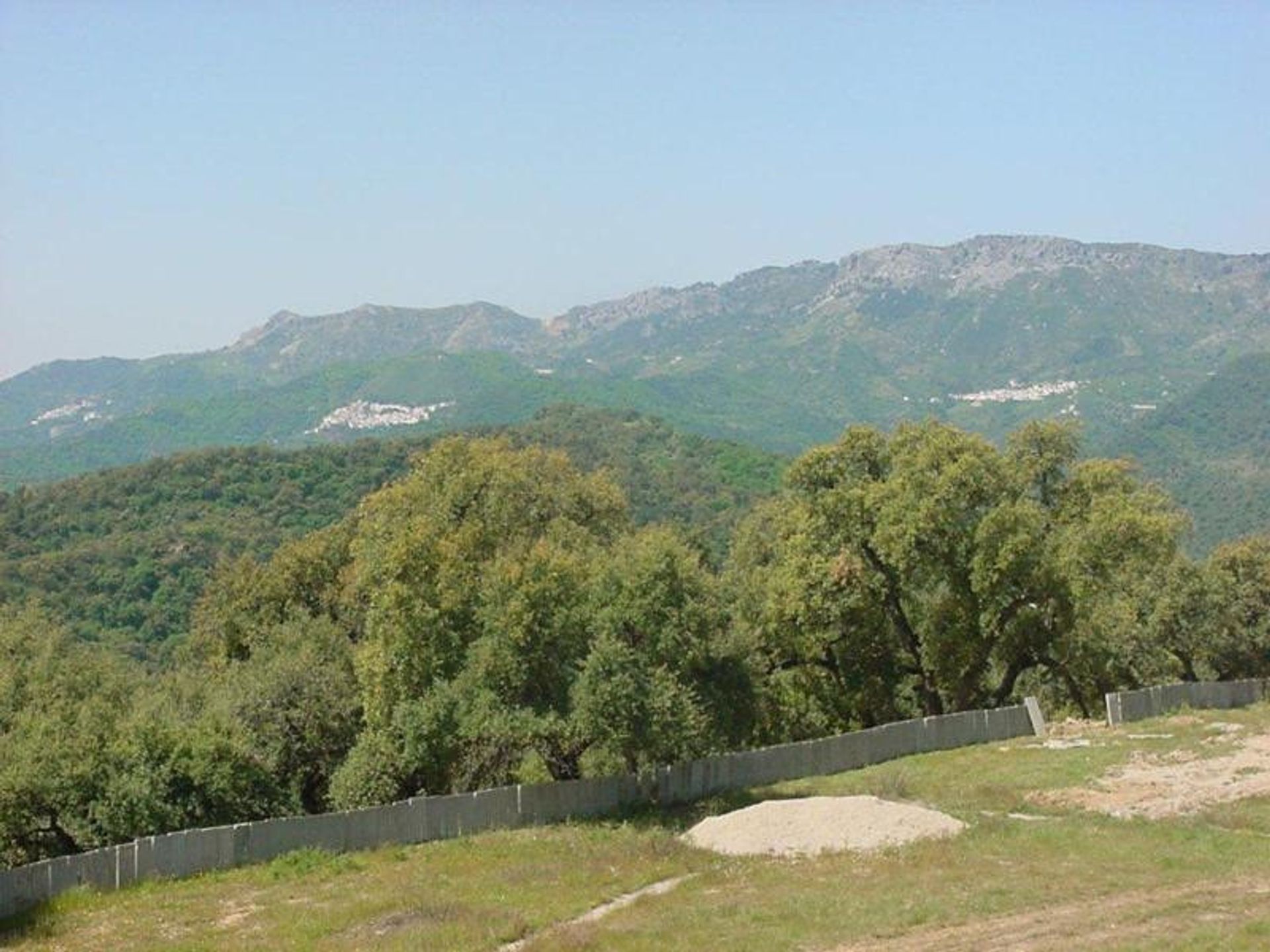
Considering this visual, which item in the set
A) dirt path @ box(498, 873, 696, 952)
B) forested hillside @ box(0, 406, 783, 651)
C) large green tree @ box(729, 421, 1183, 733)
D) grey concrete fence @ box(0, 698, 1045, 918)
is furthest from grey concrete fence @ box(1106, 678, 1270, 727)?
forested hillside @ box(0, 406, 783, 651)

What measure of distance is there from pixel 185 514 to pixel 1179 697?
109 m

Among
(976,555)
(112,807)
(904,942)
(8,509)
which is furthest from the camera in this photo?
(8,509)

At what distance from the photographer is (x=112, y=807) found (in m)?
34.1

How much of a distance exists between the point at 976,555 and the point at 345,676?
71.0ft

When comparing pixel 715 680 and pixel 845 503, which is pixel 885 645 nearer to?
pixel 845 503

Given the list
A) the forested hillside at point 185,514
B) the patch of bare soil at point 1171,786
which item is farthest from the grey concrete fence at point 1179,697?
the forested hillside at point 185,514

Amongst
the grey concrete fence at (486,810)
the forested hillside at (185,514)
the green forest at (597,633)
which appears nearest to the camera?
the grey concrete fence at (486,810)

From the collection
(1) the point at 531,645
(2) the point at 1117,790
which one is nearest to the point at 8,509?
(1) the point at 531,645

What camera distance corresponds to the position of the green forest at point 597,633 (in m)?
37.5

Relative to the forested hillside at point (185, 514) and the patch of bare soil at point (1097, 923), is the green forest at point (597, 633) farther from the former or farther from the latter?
the forested hillside at point (185, 514)

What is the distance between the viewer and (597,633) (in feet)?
131

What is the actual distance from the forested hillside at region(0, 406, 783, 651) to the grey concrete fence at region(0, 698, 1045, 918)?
4568 cm

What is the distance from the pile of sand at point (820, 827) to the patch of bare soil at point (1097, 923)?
685 centimetres

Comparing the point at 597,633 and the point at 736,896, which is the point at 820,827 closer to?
the point at 736,896
